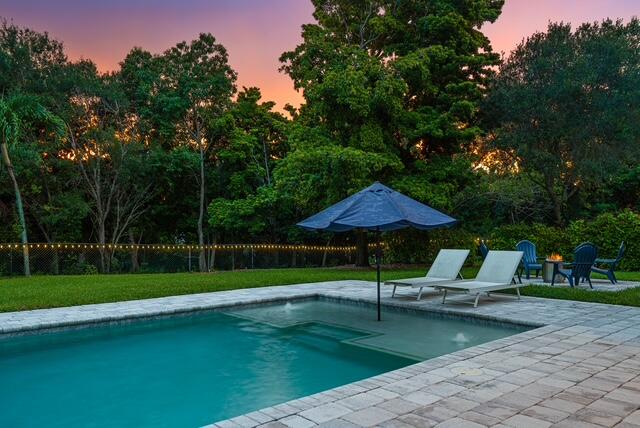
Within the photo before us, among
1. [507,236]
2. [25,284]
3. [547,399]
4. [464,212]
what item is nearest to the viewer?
[547,399]

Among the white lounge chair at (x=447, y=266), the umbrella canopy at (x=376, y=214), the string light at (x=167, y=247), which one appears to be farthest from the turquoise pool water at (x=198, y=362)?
the string light at (x=167, y=247)

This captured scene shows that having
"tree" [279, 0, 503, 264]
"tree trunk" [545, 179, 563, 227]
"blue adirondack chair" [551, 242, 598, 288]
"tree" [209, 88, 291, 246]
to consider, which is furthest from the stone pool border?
"tree" [209, 88, 291, 246]

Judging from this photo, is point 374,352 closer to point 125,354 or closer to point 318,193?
point 125,354

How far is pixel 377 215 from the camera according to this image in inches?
267

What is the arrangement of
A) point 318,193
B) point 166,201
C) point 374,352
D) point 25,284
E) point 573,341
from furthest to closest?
point 166,201
point 318,193
point 25,284
point 374,352
point 573,341

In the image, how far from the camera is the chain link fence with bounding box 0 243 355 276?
1497cm

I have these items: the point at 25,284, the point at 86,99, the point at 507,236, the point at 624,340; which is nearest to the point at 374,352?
the point at 624,340

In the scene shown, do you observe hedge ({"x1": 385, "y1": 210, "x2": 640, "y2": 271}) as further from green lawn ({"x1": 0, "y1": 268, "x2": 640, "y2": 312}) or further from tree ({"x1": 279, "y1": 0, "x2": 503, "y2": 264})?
green lawn ({"x1": 0, "y1": 268, "x2": 640, "y2": 312})

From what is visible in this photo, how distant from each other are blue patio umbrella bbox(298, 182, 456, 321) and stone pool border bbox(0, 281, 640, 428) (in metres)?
1.87

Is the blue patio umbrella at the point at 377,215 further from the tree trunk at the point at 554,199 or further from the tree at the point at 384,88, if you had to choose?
the tree trunk at the point at 554,199

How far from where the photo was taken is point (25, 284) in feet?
37.5

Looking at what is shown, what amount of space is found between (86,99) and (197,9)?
296 inches

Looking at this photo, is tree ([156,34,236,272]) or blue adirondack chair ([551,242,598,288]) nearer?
blue adirondack chair ([551,242,598,288])

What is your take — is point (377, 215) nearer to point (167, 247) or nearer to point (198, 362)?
point (198, 362)
